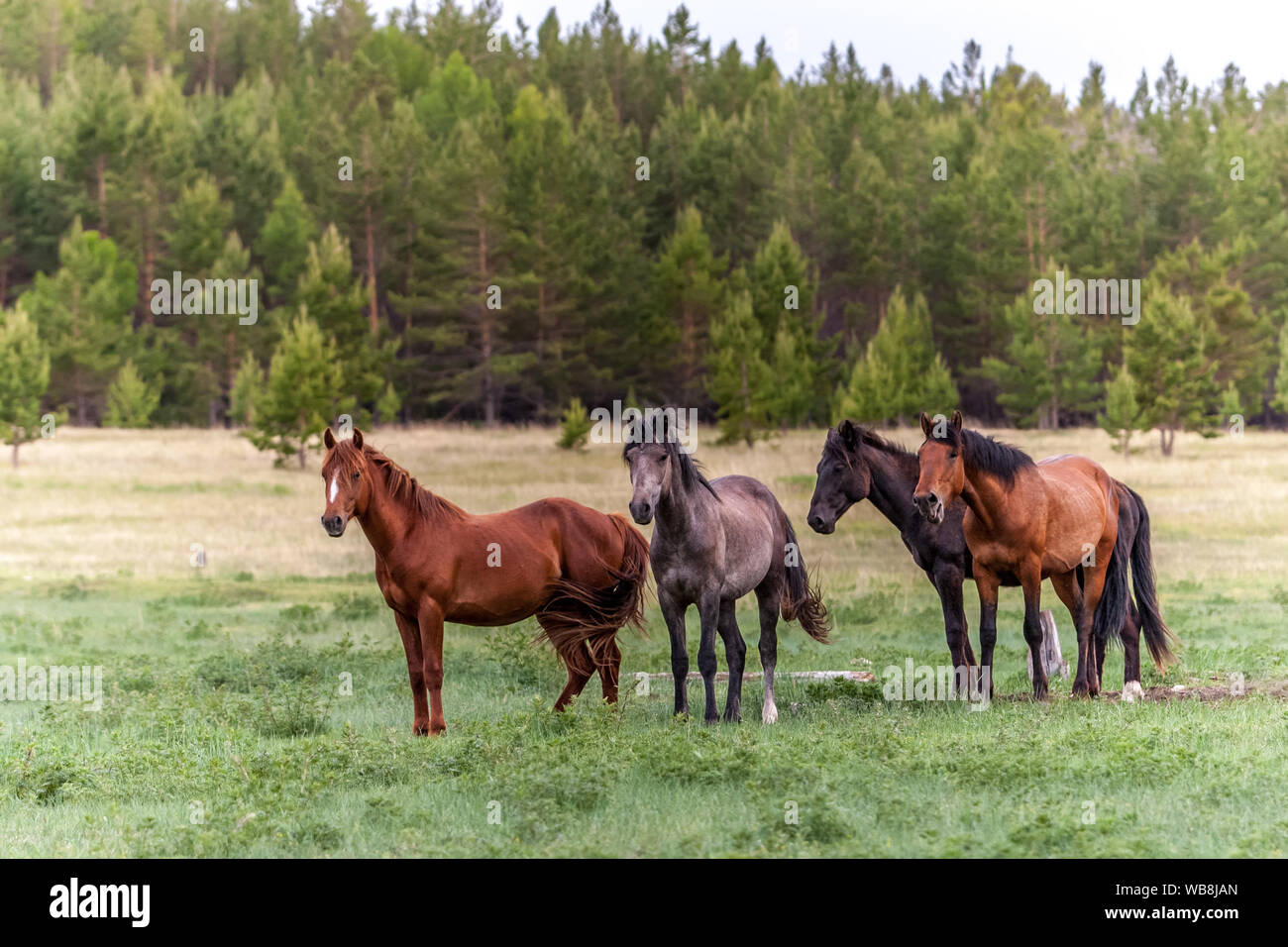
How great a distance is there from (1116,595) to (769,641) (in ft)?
10.7

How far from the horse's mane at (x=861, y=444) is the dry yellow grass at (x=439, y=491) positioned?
9898 millimetres

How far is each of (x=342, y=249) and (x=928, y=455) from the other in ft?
137

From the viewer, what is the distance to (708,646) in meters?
10.7

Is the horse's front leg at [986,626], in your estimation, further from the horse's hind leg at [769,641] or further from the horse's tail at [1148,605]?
the horse's tail at [1148,605]

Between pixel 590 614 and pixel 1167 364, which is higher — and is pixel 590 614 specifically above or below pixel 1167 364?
below

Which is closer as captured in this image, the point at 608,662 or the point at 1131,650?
the point at 608,662

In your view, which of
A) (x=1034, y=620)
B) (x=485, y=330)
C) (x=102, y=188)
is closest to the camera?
(x=1034, y=620)

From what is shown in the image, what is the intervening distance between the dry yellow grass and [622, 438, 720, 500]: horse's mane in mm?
11459

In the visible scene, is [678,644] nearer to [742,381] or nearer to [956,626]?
[956,626]

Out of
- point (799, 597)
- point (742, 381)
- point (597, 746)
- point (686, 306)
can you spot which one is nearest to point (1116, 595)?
point (799, 597)

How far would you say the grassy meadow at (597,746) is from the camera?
7727mm

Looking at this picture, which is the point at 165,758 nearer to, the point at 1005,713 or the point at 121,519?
the point at 1005,713

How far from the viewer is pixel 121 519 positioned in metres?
32.4

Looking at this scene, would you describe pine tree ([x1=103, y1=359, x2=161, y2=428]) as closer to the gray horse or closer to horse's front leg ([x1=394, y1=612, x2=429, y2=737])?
horse's front leg ([x1=394, y1=612, x2=429, y2=737])
